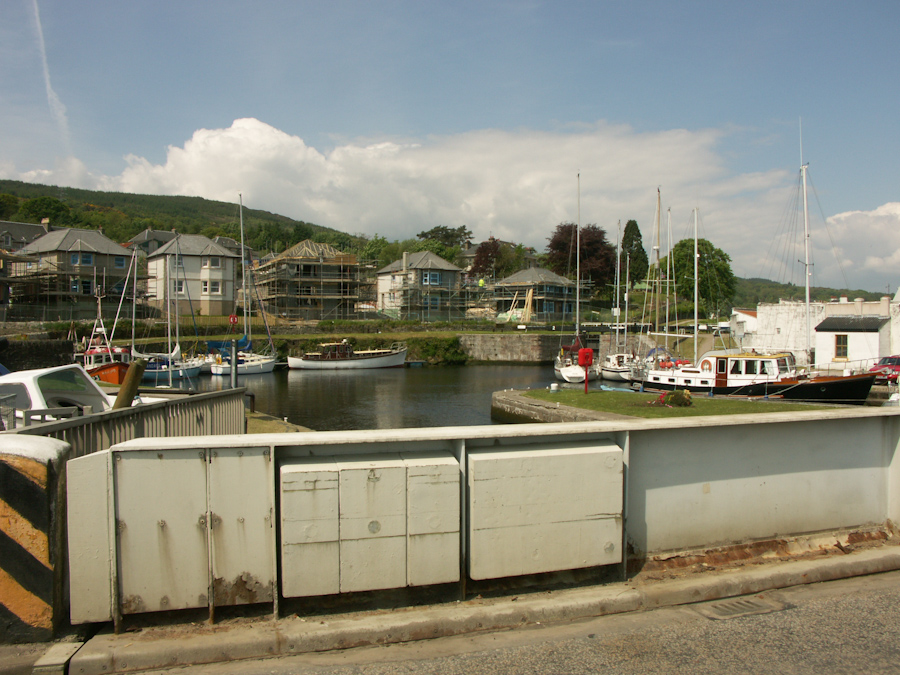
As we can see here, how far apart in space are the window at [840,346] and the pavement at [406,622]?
138ft

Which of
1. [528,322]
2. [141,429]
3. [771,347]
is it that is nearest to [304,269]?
[528,322]

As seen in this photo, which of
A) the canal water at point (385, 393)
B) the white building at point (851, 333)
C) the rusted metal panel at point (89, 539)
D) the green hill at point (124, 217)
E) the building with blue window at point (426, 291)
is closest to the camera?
the rusted metal panel at point (89, 539)

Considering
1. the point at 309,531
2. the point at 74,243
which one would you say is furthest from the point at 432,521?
the point at 74,243

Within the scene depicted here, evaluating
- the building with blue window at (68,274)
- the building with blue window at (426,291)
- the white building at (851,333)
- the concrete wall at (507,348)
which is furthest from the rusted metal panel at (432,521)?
the building with blue window at (426,291)

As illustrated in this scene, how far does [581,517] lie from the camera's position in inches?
190

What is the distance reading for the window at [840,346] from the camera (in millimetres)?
40969

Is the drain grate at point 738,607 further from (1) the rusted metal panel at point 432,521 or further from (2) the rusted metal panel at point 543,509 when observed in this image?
(1) the rusted metal panel at point 432,521

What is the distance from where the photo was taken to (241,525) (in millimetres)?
4281

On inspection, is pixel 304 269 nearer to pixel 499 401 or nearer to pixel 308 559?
pixel 499 401

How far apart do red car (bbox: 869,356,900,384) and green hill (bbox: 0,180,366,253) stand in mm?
114417

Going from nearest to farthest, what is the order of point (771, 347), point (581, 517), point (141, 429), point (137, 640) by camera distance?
point (137, 640) → point (581, 517) → point (141, 429) → point (771, 347)

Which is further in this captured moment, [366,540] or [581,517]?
[581,517]

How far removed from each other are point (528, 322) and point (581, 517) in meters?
85.3

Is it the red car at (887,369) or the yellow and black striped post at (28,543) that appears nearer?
the yellow and black striped post at (28,543)
